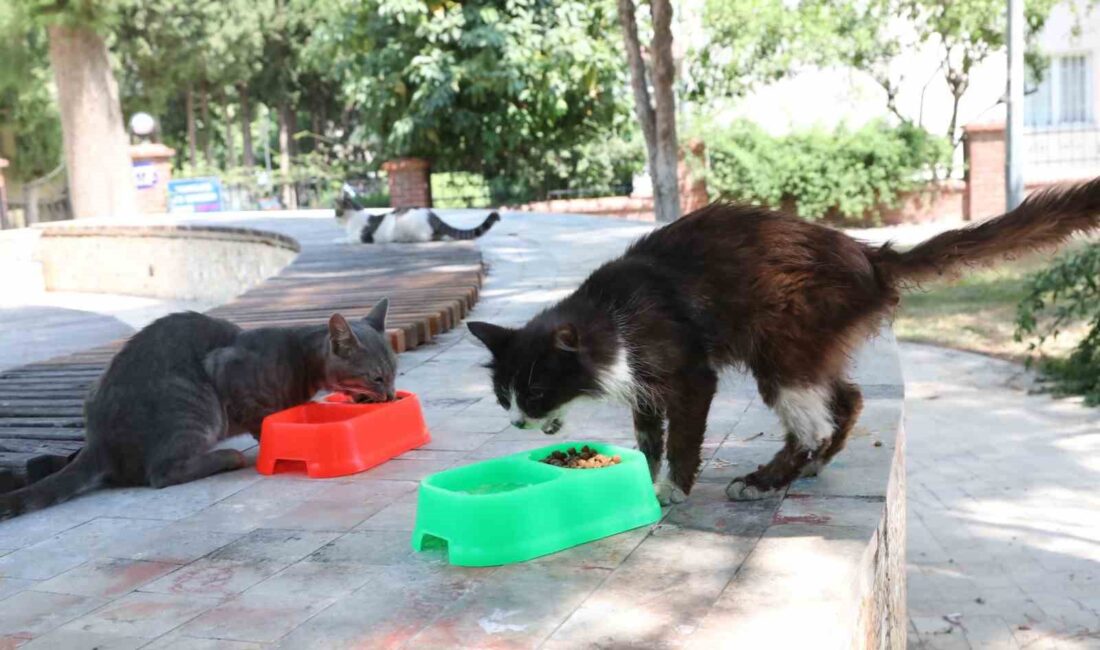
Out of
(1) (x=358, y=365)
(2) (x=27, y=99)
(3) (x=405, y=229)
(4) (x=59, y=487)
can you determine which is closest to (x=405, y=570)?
(1) (x=358, y=365)

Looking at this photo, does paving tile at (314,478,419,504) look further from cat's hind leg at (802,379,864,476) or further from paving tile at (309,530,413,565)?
cat's hind leg at (802,379,864,476)

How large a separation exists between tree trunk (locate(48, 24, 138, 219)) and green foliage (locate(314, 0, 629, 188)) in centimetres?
531

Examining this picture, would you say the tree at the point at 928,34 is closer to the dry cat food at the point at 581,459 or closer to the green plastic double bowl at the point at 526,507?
the dry cat food at the point at 581,459

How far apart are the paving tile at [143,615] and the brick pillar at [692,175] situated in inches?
723

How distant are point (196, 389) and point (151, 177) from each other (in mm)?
22340

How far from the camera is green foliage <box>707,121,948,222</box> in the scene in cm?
2025

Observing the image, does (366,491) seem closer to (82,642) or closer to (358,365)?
(358,365)

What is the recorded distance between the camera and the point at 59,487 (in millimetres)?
4000

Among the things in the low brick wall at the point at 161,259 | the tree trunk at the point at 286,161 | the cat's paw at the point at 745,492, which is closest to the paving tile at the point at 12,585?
the cat's paw at the point at 745,492

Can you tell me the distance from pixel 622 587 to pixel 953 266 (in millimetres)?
1635

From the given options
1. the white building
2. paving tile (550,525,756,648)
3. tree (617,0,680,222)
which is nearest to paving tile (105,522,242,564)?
paving tile (550,525,756,648)

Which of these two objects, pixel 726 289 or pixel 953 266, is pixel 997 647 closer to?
pixel 953 266

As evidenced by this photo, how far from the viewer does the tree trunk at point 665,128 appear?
13.5m

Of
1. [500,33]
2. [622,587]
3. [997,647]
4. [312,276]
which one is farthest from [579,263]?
[500,33]
